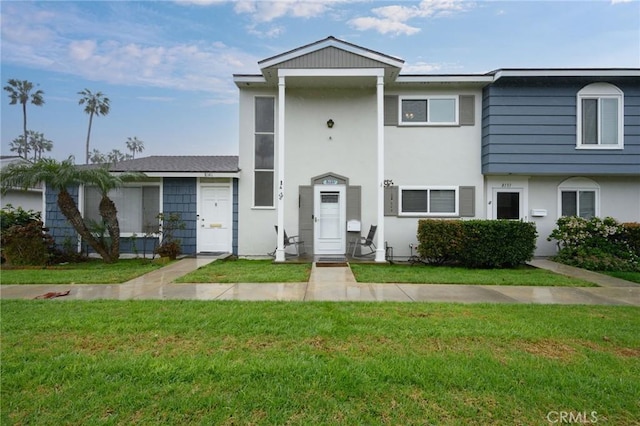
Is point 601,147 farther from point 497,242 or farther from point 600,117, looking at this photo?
point 497,242

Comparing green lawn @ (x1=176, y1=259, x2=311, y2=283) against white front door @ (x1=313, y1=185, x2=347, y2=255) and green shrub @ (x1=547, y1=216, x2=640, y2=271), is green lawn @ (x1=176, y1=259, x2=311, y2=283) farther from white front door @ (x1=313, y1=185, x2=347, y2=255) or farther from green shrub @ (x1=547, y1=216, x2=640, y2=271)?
green shrub @ (x1=547, y1=216, x2=640, y2=271)

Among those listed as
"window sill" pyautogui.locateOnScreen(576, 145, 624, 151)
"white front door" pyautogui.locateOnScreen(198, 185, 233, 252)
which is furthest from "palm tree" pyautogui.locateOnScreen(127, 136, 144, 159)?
"window sill" pyautogui.locateOnScreen(576, 145, 624, 151)

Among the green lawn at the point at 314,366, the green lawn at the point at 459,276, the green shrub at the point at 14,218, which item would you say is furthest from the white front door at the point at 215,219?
the green lawn at the point at 314,366

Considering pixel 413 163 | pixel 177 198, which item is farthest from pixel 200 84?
pixel 413 163

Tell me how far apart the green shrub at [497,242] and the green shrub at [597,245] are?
1713 millimetres

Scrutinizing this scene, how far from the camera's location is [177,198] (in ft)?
36.0

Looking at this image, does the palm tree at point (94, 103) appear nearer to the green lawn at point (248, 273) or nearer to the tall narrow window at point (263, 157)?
the tall narrow window at point (263, 157)

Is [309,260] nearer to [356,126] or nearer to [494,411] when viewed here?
[356,126]

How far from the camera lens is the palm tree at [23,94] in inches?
1478

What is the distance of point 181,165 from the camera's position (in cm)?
1135

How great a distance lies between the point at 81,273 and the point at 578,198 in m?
14.6

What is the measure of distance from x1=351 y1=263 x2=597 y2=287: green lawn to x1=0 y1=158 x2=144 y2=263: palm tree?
23.2ft

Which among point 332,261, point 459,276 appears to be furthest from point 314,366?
point 332,261

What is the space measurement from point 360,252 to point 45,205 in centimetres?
→ 1041
